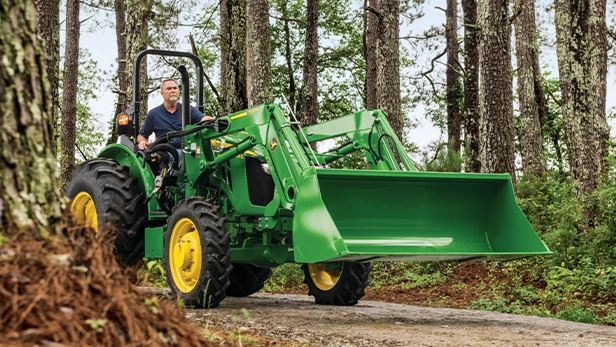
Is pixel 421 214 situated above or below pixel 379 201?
below

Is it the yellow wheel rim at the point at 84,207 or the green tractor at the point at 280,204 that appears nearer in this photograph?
the green tractor at the point at 280,204

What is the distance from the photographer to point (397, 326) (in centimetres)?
751

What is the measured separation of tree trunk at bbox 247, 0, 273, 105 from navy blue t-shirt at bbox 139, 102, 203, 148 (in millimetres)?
5163

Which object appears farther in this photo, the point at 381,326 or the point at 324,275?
the point at 324,275

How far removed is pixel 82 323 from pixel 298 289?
9.96 m

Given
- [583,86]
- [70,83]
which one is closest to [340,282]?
[583,86]

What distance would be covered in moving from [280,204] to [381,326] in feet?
4.95

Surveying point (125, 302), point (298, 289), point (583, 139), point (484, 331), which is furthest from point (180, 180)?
point (583, 139)

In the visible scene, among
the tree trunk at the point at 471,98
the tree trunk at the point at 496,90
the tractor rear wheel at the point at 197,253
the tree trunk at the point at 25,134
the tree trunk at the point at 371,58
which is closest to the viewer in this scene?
the tree trunk at the point at 25,134

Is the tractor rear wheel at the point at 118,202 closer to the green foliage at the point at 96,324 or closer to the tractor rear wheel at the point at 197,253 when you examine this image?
the tractor rear wheel at the point at 197,253

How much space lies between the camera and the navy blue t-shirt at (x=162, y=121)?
31.8 ft

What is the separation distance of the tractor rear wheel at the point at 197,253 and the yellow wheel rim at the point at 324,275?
5.92ft

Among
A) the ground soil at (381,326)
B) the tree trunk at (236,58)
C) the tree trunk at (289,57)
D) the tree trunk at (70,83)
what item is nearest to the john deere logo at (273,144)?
the ground soil at (381,326)

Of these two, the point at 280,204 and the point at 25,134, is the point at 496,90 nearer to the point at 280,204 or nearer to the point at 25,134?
the point at 280,204
